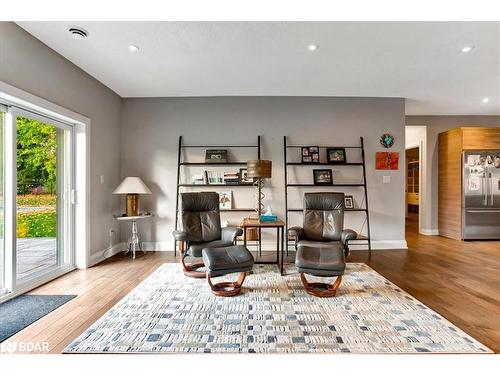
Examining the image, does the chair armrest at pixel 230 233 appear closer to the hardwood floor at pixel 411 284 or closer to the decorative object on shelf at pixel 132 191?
the hardwood floor at pixel 411 284

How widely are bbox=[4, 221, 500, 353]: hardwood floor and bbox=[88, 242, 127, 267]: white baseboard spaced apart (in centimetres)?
11

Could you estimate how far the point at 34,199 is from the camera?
10.1 ft

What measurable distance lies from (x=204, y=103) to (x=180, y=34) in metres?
1.98

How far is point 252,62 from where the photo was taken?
10.9ft

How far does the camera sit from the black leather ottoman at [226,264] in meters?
2.59

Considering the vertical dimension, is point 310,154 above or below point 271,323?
above

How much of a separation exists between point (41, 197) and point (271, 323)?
299 centimetres

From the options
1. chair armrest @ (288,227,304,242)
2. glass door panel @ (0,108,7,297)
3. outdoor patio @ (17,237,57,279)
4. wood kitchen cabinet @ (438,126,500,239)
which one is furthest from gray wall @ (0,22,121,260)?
wood kitchen cabinet @ (438,126,500,239)

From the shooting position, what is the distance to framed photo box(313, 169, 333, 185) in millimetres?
4684

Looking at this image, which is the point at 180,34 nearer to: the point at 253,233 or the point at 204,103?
the point at 204,103

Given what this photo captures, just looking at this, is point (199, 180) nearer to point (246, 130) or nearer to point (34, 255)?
point (246, 130)

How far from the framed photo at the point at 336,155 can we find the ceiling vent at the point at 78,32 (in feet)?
12.2

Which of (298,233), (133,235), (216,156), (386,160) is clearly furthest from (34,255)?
(386,160)

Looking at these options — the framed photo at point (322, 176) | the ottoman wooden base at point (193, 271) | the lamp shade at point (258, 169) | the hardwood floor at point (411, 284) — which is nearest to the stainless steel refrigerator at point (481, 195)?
the hardwood floor at point (411, 284)
